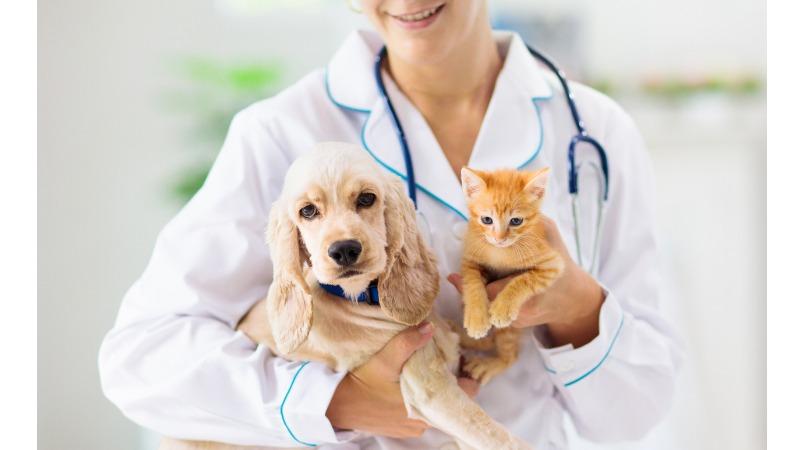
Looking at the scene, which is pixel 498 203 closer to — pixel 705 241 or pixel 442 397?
pixel 442 397

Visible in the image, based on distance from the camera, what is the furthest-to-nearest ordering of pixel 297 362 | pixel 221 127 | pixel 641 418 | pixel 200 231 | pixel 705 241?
pixel 705 241, pixel 221 127, pixel 641 418, pixel 200 231, pixel 297 362

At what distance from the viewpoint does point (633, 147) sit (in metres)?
1.59

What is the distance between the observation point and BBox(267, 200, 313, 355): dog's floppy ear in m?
1.07

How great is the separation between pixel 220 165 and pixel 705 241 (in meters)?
2.81

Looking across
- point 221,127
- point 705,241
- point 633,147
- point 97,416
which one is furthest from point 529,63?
point 705,241

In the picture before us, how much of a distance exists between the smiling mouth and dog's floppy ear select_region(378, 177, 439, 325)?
14.0 inches

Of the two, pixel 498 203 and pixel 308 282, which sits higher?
pixel 498 203

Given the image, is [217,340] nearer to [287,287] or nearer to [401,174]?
[287,287]

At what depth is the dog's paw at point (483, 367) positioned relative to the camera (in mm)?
1279

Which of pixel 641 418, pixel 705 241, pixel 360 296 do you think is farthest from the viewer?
pixel 705 241

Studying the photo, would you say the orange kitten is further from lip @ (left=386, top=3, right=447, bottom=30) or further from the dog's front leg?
lip @ (left=386, top=3, right=447, bottom=30)

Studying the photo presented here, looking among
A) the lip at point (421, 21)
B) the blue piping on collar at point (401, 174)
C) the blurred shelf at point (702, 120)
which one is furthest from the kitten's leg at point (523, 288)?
the blurred shelf at point (702, 120)

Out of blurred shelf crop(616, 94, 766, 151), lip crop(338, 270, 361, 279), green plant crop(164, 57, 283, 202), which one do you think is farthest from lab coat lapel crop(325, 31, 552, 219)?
blurred shelf crop(616, 94, 766, 151)

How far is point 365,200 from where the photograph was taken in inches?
41.0
